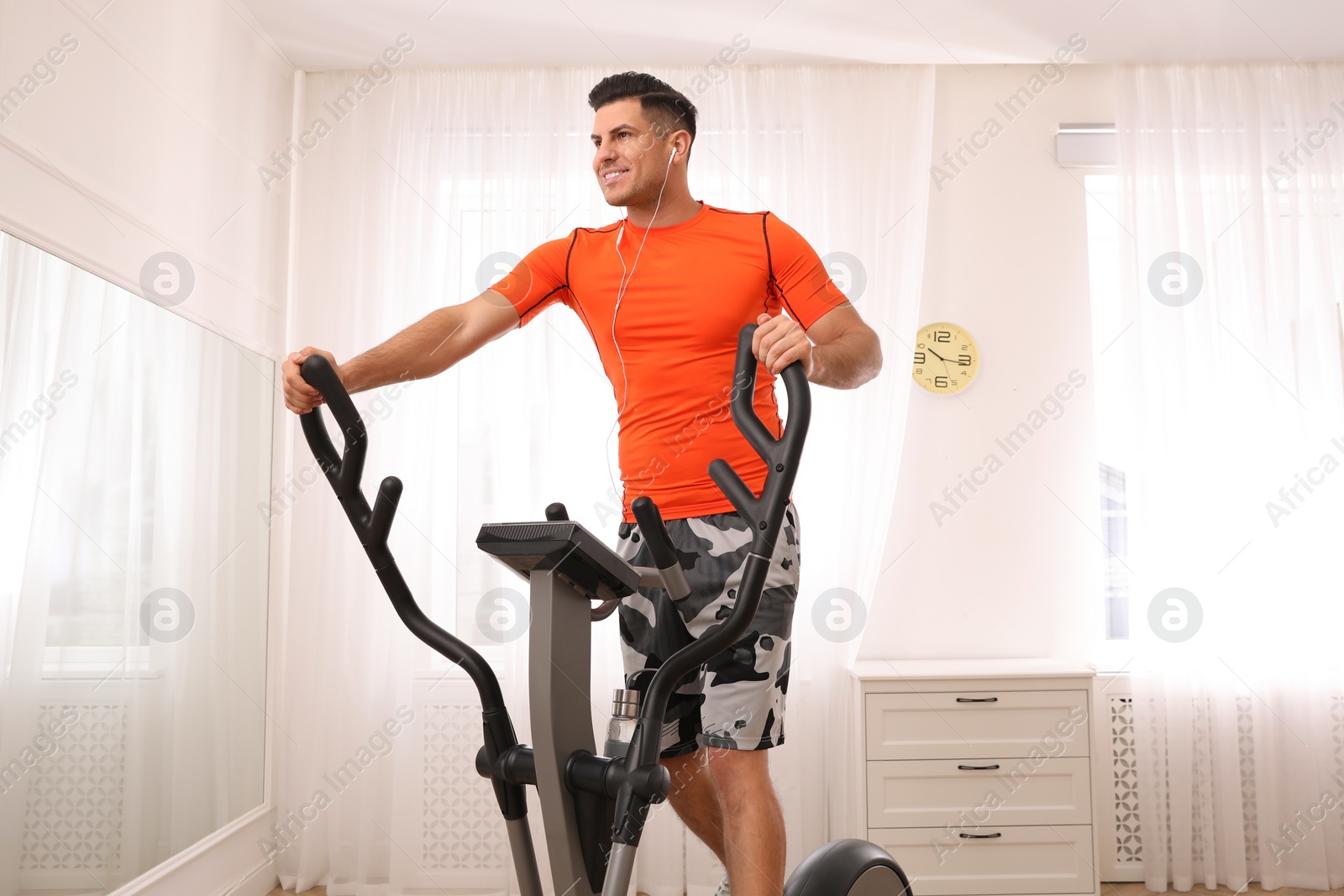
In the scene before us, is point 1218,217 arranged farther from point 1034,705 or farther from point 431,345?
point 431,345

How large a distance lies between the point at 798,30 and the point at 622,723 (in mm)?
2878

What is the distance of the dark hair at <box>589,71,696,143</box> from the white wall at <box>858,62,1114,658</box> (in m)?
1.84

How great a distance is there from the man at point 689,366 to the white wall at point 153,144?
1151 mm

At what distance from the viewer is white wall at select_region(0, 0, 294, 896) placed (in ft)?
6.73

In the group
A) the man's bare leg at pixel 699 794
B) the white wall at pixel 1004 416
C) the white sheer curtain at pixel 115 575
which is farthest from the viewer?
the white wall at pixel 1004 416

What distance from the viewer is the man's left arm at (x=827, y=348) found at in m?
1.06

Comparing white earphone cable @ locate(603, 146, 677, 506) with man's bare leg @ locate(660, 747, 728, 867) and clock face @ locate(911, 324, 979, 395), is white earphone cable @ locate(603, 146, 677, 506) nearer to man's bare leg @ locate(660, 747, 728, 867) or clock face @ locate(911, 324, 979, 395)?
man's bare leg @ locate(660, 747, 728, 867)

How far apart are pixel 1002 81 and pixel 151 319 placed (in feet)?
9.98

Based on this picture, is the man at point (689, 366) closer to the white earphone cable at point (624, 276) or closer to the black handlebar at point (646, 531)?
the white earphone cable at point (624, 276)

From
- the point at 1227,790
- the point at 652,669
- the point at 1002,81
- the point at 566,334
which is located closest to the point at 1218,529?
the point at 1227,790

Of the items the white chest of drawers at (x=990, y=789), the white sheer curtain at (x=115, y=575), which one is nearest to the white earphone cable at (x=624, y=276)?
the white sheer curtain at (x=115, y=575)

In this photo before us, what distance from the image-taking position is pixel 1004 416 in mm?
3539

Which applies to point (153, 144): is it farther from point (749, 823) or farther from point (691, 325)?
point (749, 823)

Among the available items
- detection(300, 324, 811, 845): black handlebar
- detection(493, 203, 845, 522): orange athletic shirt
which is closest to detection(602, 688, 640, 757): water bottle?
detection(300, 324, 811, 845): black handlebar
